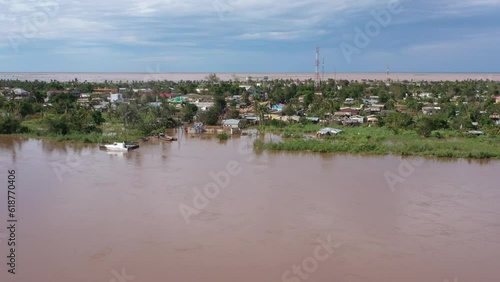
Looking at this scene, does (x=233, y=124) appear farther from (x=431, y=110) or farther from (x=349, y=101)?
(x=349, y=101)

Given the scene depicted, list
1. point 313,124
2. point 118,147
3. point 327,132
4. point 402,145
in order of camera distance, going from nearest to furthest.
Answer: point 118,147, point 402,145, point 327,132, point 313,124

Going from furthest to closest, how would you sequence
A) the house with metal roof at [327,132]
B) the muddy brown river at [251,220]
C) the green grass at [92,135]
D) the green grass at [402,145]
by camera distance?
1. the house with metal roof at [327,132]
2. the green grass at [92,135]
3. the green grass at [402,145]
4. the muddy brown river at [251,220]

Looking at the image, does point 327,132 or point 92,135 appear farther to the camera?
point 327,132

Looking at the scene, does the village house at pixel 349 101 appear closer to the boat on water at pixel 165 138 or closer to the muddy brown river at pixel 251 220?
the boat on water at pixel 165 138

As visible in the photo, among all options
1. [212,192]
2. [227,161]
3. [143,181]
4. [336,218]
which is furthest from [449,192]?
[143,181]

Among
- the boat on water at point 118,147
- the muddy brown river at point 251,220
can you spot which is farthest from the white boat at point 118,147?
the muddy brown river at point 251,220

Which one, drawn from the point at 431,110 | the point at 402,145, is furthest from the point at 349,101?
the point at 402,145

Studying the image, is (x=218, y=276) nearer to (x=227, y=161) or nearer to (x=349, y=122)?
(x=227, y=161)

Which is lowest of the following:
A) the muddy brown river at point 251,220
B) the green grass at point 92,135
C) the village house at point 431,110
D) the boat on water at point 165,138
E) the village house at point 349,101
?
the muddy brown river at point 251,220
